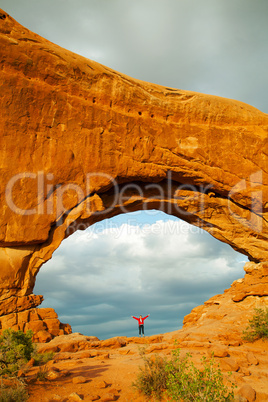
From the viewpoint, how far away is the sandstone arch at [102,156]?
1180cm

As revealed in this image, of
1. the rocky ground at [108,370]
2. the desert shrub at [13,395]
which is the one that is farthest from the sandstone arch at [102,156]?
the desert shrub at [13,395]

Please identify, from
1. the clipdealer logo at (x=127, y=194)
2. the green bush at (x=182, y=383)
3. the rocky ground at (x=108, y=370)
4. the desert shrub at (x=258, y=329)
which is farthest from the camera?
the desert shrub at (x=258, y=329)

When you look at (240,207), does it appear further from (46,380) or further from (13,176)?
(46,380)

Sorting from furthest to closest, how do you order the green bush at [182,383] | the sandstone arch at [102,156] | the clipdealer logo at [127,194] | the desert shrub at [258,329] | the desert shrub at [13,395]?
the desert shrub at [258,329] < the clipdealer logo at [127,194] < the sandstone arch at [102,156] < the desert shrub at [13,395] < the green bush at [182,383]

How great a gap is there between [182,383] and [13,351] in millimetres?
4191

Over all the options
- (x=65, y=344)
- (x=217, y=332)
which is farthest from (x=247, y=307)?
(x=65, y=344)

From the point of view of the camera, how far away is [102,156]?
44.6 feet

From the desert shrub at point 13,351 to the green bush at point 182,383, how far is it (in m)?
2.87

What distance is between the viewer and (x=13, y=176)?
456 inches

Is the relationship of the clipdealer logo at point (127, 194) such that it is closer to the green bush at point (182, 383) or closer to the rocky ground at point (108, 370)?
the rocky ground at point (108, 370)

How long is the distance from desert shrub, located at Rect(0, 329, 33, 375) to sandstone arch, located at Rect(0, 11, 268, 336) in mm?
3796

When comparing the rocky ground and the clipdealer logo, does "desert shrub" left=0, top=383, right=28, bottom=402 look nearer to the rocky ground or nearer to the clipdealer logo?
the rocky ground

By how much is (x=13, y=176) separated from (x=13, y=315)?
5273mm

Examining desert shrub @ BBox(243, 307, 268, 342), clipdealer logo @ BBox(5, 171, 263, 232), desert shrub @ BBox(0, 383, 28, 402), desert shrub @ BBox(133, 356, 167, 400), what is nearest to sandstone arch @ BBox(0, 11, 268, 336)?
clipdealer logo @ BBox(5, 171, 263, 232)
